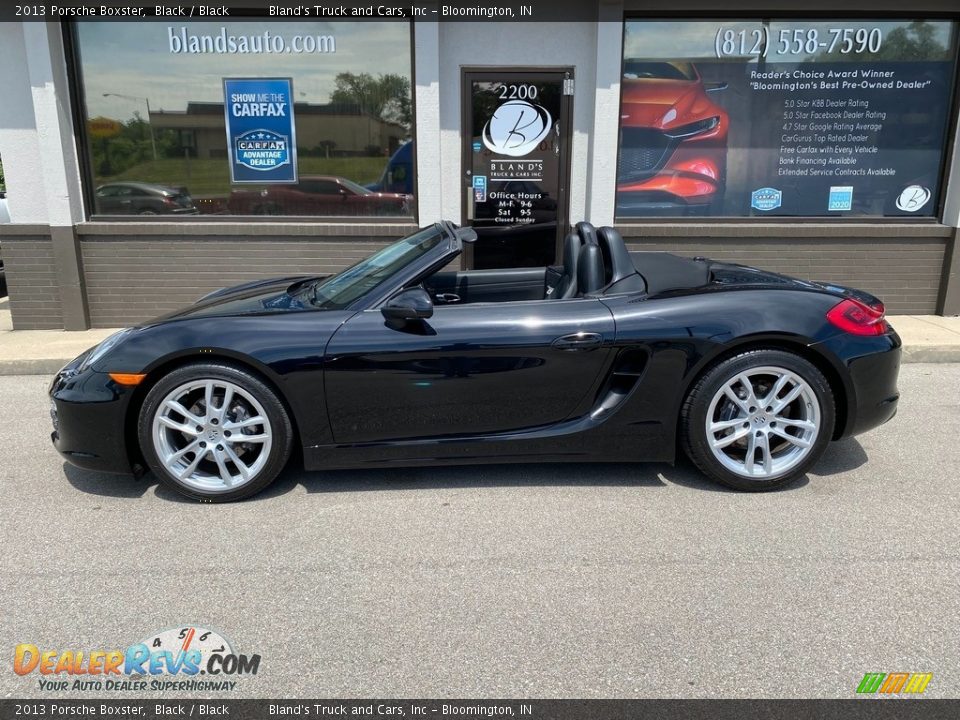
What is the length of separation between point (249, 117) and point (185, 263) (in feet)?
5.38

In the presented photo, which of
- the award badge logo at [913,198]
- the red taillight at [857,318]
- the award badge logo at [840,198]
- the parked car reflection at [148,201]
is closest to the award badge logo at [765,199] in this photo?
the award badge logo at [840,198]

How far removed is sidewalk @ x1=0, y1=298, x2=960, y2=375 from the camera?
6062mm

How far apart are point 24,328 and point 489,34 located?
18.4ft

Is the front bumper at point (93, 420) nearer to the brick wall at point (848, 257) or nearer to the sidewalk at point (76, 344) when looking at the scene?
the sidewalk at point (76, 344)

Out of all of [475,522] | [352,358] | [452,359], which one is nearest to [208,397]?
[352,358]

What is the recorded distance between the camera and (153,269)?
23.8 feet

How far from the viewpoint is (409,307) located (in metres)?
3.26

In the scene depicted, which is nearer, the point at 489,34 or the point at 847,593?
the point at 847,593

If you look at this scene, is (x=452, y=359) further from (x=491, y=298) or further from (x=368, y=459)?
(x=491, y=298)

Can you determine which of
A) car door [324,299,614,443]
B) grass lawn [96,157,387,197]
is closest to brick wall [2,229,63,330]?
grass lawn [96,157,387,197]

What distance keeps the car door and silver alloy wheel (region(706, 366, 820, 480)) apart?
2.16ft

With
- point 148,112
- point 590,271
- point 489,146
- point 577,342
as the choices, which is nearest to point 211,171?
point 148,112

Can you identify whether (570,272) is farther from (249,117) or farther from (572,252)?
(249,117)

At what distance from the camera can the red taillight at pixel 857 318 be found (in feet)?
11.5
